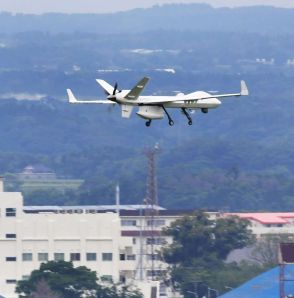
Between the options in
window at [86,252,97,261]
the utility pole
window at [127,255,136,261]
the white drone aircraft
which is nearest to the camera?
the white drone aircraft

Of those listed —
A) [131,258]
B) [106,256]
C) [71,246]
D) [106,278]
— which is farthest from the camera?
[131,258]

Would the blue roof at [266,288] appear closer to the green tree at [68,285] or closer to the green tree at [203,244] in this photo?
the green tree at [68,285]

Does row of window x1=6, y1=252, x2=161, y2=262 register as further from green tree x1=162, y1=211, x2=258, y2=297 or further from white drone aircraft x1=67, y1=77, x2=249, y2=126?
white drone aircraft x1=67, y1=77, x2=249, y2=126

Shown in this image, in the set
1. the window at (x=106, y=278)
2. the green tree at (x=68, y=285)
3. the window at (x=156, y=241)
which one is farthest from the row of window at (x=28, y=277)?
the window at (x=156, y=241)

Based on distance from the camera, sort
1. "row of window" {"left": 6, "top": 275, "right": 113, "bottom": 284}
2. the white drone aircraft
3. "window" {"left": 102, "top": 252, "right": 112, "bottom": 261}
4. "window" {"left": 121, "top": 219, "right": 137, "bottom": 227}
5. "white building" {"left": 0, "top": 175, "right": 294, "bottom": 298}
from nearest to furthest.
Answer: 1. the white drone aircraft
2. "row of window" {"left": 6, "top": 275, "right": 113, "bottom": 284}
3. "white building" {"left": 0, "top": 175, "right": 294, "bottom": 298}
4. "window" {"left": 102, "top": 252, "right": 112, "bottom": 261}
5. "window" {"left": 121, "top": 219, "right": 137, "bottom": 227}

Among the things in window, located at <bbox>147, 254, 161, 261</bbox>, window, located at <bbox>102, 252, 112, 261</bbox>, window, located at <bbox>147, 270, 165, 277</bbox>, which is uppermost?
window, located at <bbox>147, 254, 161, 261</bbox>

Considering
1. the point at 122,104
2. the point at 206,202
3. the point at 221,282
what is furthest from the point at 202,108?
the point at 206,202

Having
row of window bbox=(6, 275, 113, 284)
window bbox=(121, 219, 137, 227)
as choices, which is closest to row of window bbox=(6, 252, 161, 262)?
row of window bbox=(6, 275, 113, 284)

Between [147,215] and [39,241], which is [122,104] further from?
[147,215]

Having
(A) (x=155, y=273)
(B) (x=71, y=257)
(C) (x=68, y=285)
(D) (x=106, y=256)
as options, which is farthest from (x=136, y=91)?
(A) (x=155, y=273)

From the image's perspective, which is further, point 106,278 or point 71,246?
point 71,246

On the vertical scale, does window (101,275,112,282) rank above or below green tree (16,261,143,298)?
above

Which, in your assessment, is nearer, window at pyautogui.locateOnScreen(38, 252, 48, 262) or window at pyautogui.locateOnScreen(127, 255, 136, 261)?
window at pyautogui.locateOnScreen(38, 252, 48, 262)

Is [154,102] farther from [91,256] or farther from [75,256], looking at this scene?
[75,256]
